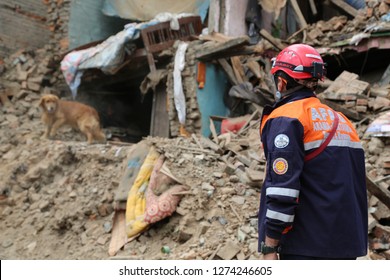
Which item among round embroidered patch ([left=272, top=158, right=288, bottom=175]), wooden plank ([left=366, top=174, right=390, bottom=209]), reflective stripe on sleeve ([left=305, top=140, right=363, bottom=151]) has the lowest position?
wooden plank ([left=366, top=174, right=390, bottom=209])

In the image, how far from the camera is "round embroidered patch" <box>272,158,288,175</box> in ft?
7.56

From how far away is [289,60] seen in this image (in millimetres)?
2572

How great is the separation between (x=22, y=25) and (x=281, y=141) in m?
13.1

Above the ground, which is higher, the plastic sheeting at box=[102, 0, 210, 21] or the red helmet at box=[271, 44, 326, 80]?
the plastic sheeting at box=[102, 0, 210, 21]

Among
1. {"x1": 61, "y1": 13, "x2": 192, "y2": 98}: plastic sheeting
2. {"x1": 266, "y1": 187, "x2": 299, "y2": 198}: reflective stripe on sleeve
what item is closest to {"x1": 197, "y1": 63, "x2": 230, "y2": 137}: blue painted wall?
{"x1": 61, "y1": 13, "x2": 192, "y2": 98}: plastic sheeting

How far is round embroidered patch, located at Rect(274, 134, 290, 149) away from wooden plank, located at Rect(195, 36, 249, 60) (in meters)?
6.79

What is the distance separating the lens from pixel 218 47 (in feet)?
30.8

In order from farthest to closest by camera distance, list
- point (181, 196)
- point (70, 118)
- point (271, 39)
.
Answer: point (70, 118) → point (271, 39) → point (181, 196)

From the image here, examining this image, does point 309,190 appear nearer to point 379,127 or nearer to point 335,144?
point 335,144

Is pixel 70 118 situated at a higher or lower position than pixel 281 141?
lower

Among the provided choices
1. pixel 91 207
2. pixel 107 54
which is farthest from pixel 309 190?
pixel 107 54

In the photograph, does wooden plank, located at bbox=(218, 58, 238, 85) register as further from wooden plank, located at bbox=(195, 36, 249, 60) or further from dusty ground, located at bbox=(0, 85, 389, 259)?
dusty ground, located at bbox=(0, 85, 389, 259)

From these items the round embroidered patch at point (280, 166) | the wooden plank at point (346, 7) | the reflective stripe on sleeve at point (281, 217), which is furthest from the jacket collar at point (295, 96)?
the wooden plank at point (346, 7)

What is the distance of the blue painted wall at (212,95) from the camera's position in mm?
10070
